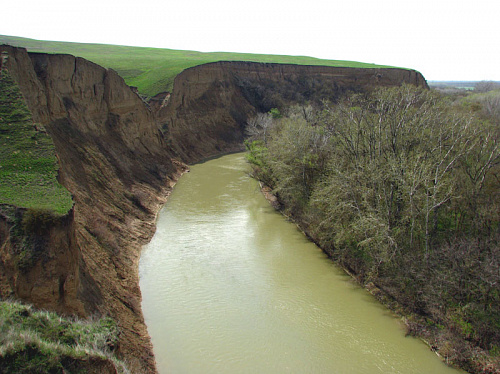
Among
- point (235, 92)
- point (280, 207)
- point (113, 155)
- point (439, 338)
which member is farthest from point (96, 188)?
point (235, 92)

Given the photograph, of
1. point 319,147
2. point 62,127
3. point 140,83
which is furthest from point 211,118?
point 319,147

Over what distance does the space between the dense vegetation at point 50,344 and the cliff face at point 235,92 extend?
32.6m

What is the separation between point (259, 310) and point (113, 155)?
18.5 m

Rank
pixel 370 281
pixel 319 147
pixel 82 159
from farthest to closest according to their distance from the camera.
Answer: pixel 82 159 < pixel 319 147 < pixel 370 281

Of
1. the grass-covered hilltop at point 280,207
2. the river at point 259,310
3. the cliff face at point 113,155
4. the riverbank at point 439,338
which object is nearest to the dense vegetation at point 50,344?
the grass-covered hilltop at point 280,207

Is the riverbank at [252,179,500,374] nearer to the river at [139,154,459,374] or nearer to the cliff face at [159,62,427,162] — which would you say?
the river at [139,154,459,374]

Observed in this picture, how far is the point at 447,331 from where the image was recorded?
12.3 metres

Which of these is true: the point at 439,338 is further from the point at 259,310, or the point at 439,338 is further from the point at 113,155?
the point at 113,155

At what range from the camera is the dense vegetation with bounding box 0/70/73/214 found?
460 inches

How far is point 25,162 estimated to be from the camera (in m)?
14.1

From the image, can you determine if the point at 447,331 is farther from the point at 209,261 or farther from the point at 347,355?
the point at 209,261

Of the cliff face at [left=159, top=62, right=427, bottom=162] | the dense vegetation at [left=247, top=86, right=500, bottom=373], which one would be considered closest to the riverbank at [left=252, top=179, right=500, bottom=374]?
the dense vegetation at [left=247, top=86, right=500, bottom=373]

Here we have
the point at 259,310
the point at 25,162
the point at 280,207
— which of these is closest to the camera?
the point at 25,162

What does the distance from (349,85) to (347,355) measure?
204 feet
